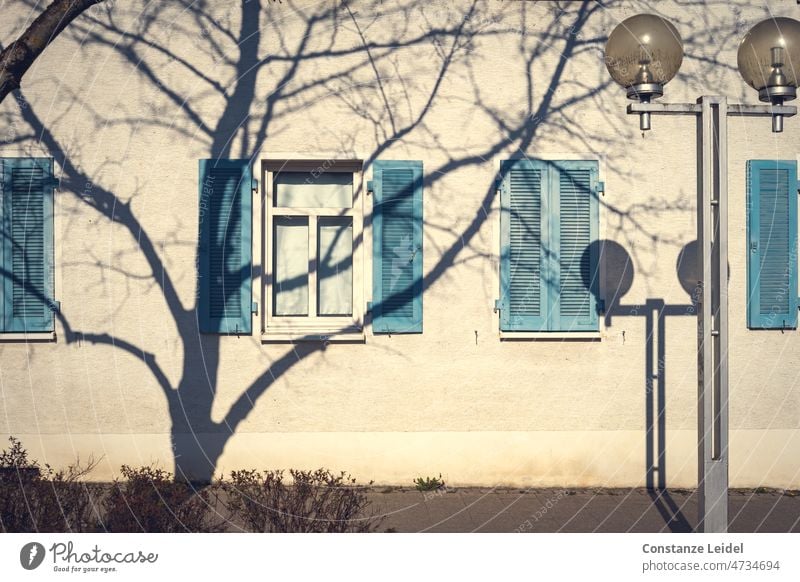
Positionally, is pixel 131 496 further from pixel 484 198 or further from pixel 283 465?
pixel 484 198

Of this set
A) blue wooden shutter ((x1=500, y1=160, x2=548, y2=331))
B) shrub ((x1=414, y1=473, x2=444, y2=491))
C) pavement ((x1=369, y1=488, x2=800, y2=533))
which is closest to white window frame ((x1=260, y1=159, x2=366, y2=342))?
blue wooden shutter ((x1=500, y1=160, x2=548, y2=331))

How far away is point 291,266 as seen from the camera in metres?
9.32

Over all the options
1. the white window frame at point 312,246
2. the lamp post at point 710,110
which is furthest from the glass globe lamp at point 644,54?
the white window frame at point 312,246

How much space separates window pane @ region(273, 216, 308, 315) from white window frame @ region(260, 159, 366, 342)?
69mm

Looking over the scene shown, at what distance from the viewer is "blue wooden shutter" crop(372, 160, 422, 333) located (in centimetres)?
912

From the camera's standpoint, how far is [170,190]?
911 centimetres

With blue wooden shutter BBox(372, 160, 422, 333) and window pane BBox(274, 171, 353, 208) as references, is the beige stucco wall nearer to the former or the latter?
blue wooden shutter BBox(372, 160, 422, 333)

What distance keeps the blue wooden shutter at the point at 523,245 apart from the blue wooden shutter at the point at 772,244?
2148mm

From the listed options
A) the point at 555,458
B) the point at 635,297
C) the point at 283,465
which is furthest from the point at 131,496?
the point at 635,297

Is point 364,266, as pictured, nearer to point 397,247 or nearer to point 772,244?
point 397,247

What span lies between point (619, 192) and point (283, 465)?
14.5ft

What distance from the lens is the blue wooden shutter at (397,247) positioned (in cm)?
912

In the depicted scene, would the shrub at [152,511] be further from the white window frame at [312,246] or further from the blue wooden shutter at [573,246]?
the blue wooden shutter at [573,246]

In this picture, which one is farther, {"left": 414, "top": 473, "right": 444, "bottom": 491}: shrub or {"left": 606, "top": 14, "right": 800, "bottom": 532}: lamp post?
{"left": 414, "top": 473, "right": 444, "bottom": 491}: shrub
